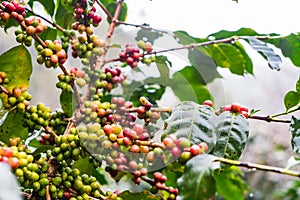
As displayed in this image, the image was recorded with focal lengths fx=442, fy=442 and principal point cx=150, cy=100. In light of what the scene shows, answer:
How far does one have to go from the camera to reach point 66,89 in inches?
35.4

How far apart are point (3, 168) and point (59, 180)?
0.27 meters

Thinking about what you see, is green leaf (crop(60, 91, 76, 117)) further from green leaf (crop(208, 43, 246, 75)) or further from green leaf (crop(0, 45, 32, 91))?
green leaf (crop(208, 43, 246, 75))

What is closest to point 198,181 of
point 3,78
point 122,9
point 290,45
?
point 3,78

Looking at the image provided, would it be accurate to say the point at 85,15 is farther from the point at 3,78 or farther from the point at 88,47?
the point at 3,78

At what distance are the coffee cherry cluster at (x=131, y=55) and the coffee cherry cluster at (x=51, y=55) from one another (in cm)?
21

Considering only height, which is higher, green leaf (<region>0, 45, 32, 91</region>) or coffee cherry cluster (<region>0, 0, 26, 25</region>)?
coffee cherry cluster (<region>0, 0, 26, 25</region>)

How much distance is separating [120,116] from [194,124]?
7.8 inches

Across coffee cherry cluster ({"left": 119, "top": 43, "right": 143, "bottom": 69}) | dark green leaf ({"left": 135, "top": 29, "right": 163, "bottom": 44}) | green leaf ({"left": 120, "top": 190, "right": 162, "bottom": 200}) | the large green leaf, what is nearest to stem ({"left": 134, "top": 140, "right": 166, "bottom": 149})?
green leaf ({"left": 120, "top": 190, "right": 162, "bottom": 200})

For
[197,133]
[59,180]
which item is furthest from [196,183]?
[59,180]

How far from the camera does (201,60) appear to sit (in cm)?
117

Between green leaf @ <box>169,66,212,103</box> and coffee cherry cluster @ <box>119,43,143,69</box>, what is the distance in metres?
0.14

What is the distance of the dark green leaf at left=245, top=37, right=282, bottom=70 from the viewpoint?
1.05m

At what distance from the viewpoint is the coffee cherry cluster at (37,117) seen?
82 cm

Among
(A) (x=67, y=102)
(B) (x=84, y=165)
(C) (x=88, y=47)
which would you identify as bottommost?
(B) (x=84, y=165)
